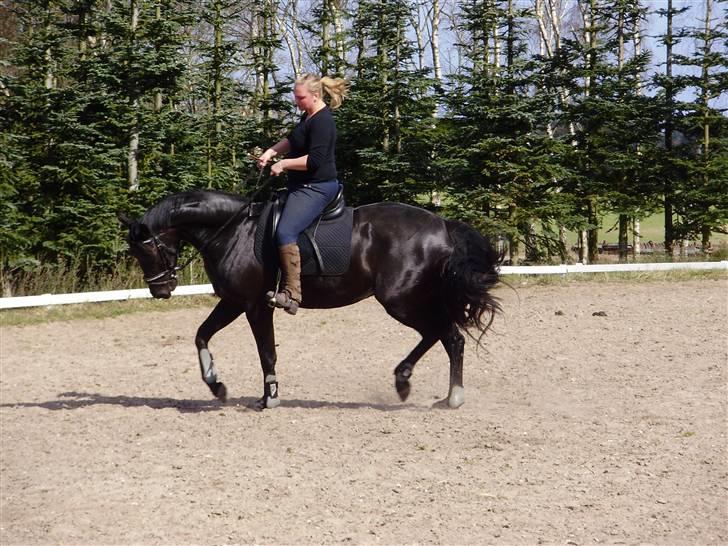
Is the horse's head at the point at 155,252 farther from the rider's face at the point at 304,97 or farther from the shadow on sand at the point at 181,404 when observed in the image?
the rider's face at the point at 304,97

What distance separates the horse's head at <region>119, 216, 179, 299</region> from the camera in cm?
803

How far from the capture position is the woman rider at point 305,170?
754 centimetres

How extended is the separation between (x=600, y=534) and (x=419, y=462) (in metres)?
1.71

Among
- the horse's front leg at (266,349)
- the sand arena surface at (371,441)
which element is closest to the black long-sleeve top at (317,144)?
the horse's front leg at (266,349)

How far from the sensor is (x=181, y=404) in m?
8.58

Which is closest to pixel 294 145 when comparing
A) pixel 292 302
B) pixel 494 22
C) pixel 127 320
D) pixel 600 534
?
pixel 292 302

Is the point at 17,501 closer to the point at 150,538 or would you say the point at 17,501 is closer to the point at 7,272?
the point at 150,538

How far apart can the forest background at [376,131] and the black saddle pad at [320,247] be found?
7918 mm

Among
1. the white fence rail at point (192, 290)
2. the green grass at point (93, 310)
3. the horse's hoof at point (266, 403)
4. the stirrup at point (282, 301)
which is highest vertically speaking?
the stirrup at point (282, 301)

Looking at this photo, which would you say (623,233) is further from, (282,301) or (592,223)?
(282,301)

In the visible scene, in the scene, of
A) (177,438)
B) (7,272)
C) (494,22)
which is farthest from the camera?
(494,22)

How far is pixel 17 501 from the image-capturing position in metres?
5.78

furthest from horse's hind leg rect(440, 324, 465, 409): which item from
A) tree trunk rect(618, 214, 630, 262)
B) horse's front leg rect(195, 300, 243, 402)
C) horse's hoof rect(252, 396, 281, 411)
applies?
tree trunk rect(618, 214, 630, 262)

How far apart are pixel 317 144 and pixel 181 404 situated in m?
3.01
